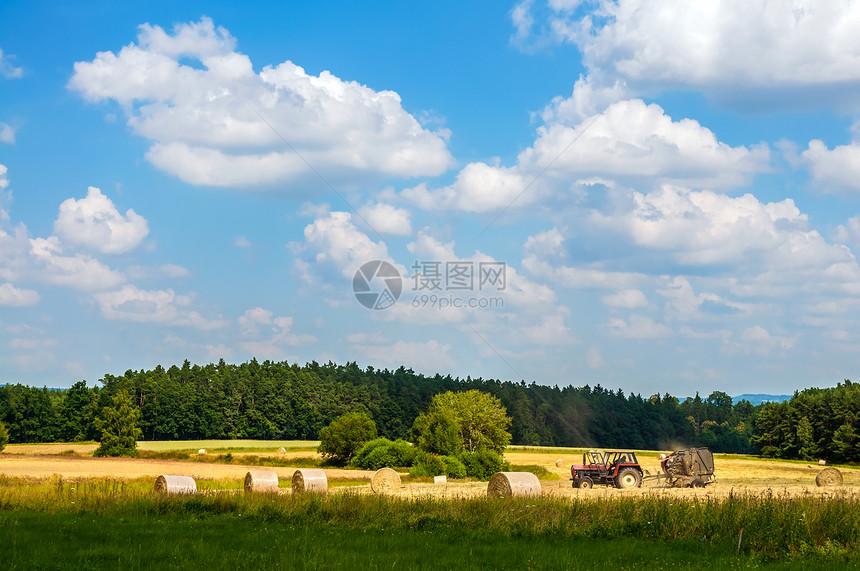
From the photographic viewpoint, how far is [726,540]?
59.2 ft

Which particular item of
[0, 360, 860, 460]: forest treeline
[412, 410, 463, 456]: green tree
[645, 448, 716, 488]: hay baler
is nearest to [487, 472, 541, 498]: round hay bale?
[645, 448, 716, 488]: hay baler

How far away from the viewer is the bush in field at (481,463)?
57.5 metres

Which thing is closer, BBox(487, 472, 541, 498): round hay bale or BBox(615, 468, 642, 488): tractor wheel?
BBox(487, 472, 541, 498): round hay bale

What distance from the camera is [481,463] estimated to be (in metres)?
58.6

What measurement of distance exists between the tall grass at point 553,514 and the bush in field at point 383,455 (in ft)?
126

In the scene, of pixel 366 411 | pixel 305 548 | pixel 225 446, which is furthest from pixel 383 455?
pixel 366 411

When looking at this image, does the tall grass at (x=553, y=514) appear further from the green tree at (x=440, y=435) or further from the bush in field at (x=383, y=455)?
the bush in field at (x=383, y=455)

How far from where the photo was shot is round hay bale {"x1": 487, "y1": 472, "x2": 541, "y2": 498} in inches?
1117

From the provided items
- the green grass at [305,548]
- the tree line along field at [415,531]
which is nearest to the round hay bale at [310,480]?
the tree line along field at [415,531]

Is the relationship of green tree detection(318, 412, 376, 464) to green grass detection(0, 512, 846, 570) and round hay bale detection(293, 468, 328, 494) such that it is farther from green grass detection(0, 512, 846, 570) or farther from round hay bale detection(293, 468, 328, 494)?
green grass detection(0, 512, 846, 570)

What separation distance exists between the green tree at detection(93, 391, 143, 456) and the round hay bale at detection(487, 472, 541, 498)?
57296 millimetres

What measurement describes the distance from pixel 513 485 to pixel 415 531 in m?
9.60

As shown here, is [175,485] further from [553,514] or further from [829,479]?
[829,479]

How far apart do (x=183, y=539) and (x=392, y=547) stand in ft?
16.2
